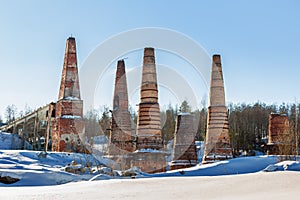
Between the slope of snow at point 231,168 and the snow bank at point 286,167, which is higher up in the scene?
the snow bank at point 286,167

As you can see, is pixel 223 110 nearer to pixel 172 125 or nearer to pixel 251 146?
pixel 251 146

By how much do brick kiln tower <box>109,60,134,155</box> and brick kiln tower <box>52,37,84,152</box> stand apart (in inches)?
70.8

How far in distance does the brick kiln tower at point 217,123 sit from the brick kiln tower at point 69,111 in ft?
21.4

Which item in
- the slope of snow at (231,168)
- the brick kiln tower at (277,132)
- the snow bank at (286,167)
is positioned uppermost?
the brick kiln tower at (277,132)

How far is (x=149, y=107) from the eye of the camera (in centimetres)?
1691

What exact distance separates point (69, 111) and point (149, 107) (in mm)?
4923

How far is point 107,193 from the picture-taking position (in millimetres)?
5125

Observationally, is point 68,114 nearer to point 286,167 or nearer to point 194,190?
point 286,167

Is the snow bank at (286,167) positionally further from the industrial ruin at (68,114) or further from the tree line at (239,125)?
the tree line at (239,125)

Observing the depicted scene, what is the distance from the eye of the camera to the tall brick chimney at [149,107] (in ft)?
54.7

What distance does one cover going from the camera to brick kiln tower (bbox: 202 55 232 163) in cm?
1670

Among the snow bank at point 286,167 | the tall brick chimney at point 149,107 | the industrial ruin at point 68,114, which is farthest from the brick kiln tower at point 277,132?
the industrial ruin at point 68,114

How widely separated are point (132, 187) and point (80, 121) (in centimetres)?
1436

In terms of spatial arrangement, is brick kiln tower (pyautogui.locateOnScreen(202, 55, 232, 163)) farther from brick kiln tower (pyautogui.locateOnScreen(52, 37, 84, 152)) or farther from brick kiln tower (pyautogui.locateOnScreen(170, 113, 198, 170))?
Answer: brick kiln tower (pyautogui.locateOnScreen(52, 37, 84, 152))
